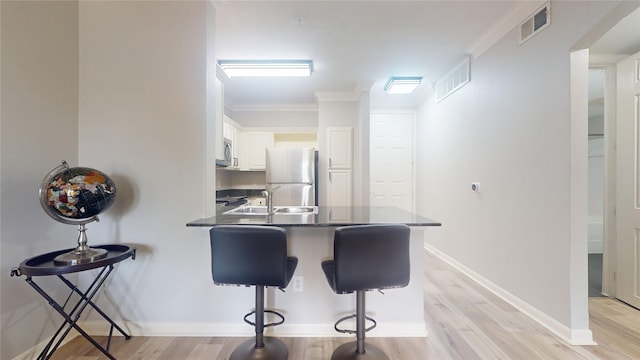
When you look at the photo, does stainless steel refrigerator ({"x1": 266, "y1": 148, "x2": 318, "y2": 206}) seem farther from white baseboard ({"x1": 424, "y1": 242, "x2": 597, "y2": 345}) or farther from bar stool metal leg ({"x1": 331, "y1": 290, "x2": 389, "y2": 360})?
bar stool metal leg ({"x1": 331, "y1": 290, "x2": 389, "y2": 360})

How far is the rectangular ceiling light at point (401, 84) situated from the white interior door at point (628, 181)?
2.00 m

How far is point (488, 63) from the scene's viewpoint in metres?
2.77

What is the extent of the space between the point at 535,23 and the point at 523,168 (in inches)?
47.3

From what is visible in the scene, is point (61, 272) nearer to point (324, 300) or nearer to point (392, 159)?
point (324, 300)

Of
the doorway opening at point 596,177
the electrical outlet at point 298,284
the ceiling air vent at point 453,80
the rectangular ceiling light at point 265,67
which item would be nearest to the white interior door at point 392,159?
the ceiling air vent at point 453,80

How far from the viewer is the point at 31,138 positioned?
1716mm

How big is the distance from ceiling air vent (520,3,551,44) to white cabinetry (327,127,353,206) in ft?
8.37

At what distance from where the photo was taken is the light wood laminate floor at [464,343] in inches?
70.2

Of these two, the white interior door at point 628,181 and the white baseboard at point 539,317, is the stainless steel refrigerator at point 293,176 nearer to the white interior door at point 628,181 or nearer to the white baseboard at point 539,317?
the white baseboard at point 539,317

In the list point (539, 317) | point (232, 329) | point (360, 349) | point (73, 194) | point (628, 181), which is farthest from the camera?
point (628, 181)

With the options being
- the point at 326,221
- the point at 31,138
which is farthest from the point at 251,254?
the point at 31,138

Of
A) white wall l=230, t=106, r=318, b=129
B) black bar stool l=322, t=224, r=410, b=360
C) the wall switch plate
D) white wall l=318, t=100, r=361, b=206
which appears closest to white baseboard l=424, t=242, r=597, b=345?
the wall switch plate

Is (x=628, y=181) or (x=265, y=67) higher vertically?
(x=265, y=67)

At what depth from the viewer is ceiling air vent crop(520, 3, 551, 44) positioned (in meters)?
2.03
